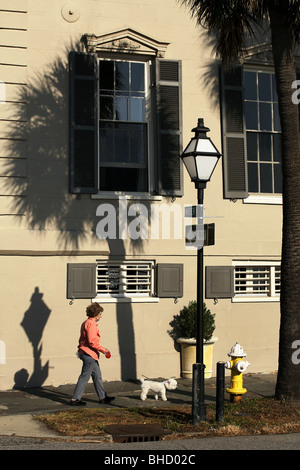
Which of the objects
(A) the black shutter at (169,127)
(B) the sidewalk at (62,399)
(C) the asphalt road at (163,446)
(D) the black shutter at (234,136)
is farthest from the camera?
(D) the black shutter at (234,136)

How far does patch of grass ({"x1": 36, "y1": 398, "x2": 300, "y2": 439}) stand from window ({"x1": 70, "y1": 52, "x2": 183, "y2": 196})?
15.4ft

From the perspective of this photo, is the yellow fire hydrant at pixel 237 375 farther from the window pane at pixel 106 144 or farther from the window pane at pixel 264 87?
the window pane at pixel 264 87

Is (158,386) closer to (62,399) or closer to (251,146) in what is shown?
(62,399)

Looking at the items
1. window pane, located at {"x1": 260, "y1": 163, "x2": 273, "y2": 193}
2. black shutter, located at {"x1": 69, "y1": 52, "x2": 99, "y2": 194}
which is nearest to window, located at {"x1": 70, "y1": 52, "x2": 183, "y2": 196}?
black shutter, located at {"x1": 69, "y1": 52, "x2": 99, "y2": 194}

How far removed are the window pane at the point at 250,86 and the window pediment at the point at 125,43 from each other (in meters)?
1.95

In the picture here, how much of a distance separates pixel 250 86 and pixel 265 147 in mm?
1334

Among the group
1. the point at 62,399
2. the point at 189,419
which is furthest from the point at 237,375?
the point at 62,399

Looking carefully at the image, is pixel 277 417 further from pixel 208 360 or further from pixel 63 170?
pixel 63 170

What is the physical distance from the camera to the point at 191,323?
1325cm

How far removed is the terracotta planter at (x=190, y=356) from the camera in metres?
13.3

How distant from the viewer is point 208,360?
527 inches

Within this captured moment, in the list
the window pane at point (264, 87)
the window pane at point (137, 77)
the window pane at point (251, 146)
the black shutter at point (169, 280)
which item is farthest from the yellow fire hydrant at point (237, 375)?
the window pane at point (264, 87)

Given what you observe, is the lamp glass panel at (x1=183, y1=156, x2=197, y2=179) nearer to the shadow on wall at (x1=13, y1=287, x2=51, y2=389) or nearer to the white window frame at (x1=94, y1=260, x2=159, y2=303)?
the white window frame at (x1=94, y1=260, x2=159, y2=303)
